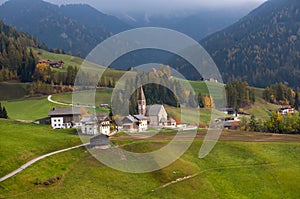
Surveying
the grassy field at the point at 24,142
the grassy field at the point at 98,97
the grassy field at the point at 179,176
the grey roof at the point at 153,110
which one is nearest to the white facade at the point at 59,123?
the grassy field at the point at 24,142

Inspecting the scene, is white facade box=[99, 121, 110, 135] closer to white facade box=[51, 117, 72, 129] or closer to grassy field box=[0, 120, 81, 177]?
grassy field box=[0, 120, 81, 177]

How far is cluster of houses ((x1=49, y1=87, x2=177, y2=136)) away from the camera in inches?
3364

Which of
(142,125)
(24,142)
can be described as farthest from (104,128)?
(24,142)

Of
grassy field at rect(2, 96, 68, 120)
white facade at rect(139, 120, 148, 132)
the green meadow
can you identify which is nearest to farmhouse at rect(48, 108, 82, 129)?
white facade at rect(139, 120, 148, 132)

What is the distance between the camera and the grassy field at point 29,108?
11818 centimetres

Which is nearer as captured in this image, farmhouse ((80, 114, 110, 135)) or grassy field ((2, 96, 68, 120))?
farmhouse ((80, 114, 110, 135))

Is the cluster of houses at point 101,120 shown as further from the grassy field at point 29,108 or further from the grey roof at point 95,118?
the grassy field at point 29,108

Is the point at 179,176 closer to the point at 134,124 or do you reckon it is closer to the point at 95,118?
the point at 95,118

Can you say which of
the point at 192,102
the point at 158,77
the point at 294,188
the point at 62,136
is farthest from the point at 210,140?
the point at 158,77

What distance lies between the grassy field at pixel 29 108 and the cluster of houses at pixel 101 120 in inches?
828

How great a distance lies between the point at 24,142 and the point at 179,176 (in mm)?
27077

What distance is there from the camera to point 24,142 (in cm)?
6638

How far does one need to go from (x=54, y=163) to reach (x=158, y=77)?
115894 millimetres

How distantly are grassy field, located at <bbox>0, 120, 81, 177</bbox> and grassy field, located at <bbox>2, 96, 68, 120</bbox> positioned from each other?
32529 mm
